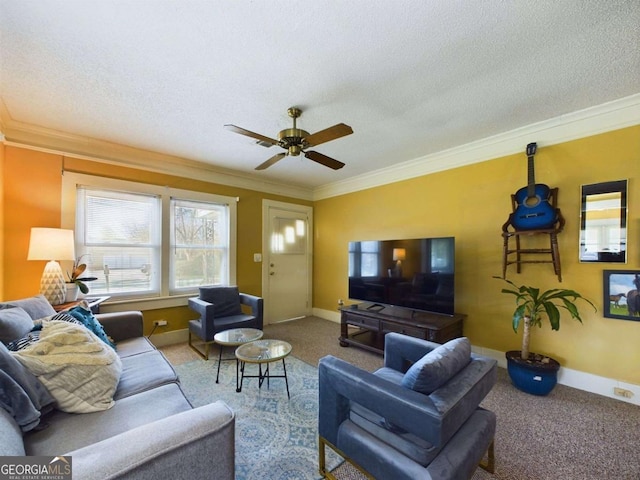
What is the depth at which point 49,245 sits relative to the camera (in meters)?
2.52

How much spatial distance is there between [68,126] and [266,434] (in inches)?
140

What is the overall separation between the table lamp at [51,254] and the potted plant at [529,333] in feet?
14.3

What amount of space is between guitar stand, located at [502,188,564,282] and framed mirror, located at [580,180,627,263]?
0.62 ft

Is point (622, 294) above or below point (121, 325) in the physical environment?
above

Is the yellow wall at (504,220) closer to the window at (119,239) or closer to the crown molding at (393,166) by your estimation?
the crown molding at (393,166)

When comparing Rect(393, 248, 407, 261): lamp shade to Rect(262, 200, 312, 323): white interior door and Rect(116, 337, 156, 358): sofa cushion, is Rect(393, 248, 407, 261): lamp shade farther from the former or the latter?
Rect(116, 337, 156, 358): sofa cushion

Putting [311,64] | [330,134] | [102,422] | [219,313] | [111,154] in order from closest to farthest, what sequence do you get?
[102,422] < [311,64] < [330,134] < [111,154] < [219,313]

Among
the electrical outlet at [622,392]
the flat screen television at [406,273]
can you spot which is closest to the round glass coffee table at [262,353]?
the flat screen television at [406,273]

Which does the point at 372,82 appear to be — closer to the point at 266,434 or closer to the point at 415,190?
the point at 415,190

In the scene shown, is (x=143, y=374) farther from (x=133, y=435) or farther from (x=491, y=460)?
(x=491, y=460)

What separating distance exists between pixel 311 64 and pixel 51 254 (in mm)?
2947

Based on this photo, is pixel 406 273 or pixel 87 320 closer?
pixel 87 320

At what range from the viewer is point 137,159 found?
3420 millimetres
